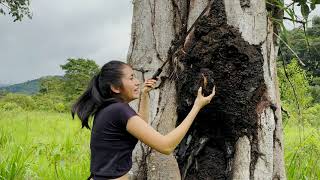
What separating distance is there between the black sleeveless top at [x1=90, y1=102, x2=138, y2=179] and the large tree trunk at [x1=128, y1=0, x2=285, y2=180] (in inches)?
10.8

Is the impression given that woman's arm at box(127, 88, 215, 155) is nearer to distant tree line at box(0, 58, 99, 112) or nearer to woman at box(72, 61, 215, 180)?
woman at box(72, 61, 215, 180)

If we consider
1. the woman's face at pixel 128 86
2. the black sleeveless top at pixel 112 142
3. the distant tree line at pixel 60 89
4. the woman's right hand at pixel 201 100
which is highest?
the distant tree line at pixel 60 89

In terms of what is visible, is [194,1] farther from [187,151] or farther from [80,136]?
[80,136]

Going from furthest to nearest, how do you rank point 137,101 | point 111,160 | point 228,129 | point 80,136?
point 80,136
point 137,101
point 228,129
point 111,160

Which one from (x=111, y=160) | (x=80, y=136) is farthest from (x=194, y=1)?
(x=80, y=136)

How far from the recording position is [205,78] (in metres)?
2.22

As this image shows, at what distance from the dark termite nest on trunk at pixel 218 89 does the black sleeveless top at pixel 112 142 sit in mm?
319

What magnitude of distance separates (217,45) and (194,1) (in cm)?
29

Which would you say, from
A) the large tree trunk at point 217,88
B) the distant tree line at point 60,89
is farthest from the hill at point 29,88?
the large tree trunk at point 217,88

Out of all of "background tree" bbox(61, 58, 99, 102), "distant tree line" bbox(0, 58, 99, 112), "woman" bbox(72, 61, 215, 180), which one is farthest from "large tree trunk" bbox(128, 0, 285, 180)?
"background tree" bbox(61, 58, 99, 102)

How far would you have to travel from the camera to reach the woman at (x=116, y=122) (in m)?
2.04

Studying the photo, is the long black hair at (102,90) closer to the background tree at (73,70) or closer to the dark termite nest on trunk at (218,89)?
the dark termite nest on trunk at (218,89)

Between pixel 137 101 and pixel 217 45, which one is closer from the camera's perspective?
pixel 217 45

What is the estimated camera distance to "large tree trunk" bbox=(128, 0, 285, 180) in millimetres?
2258
